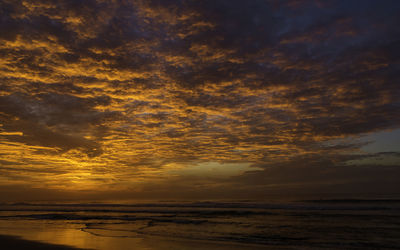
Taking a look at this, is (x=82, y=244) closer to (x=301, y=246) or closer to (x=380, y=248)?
(x=301, y=246)

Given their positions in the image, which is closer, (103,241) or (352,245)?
(352,245)

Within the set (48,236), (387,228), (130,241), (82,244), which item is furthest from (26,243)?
(387,228)

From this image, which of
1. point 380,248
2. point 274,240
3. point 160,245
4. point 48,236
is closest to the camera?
point 380,248

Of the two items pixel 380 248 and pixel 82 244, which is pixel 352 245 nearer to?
pixel 380 248

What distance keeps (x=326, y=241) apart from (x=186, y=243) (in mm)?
7296

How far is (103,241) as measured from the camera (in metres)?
14.1

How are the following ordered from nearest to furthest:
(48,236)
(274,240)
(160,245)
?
1. (160,245)
2. (274,240)
3. (48,236)

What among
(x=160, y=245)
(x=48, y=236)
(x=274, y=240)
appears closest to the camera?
(x=160, y=245)

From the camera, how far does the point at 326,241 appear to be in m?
13.4

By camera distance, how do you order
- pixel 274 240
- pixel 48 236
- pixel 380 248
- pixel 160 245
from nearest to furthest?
pixel 380 248 → pixel 160 245 → pixel 274 240 → pixel 48 236

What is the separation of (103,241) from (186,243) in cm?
471

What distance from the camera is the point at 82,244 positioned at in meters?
13.6

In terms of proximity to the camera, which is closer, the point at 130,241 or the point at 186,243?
the point at 186,243

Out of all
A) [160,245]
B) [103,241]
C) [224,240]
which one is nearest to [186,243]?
[160,245]
